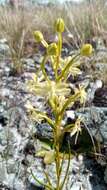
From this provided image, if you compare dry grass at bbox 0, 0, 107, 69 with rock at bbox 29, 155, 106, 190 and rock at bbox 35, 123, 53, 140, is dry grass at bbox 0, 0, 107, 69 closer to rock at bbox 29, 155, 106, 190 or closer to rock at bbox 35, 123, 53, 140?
rock at bbox 35, 123, 53, 140

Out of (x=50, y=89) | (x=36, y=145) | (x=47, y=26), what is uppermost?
(x=47, y=26)

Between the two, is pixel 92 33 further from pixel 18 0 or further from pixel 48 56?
pixel 48 56

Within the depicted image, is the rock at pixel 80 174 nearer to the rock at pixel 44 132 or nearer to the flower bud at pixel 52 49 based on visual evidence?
the rock at pixel 44 132

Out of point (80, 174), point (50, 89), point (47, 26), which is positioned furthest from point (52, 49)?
point (47, 26)

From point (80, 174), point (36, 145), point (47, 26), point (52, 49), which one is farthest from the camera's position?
point (47, 26)

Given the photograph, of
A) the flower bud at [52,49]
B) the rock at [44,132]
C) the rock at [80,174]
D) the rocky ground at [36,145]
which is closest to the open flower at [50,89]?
the flower bud at [52,49]

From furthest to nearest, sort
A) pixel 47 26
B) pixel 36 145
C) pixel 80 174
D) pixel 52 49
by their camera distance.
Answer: pixel 47 26, pixel 36 145, pixel 80 174, pixel 52 49

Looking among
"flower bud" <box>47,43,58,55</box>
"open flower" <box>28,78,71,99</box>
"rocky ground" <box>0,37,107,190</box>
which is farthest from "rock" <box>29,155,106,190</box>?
"flower bud" <box>47,43,58,55</box>

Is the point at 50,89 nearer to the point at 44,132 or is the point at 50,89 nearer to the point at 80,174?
the point at 80,174

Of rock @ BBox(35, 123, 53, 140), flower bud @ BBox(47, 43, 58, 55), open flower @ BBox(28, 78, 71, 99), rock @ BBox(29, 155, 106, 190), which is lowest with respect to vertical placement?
rock @ BBox(29, 155, 106, 190)

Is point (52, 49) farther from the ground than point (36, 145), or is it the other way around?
point (52, 49)
